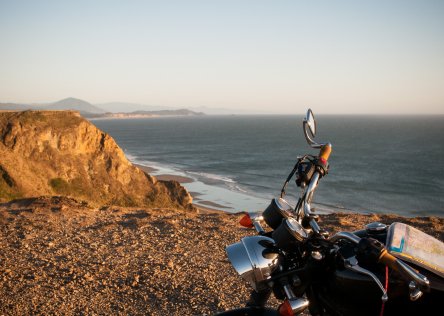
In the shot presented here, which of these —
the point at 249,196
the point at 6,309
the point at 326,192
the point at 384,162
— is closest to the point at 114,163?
the point at 249,196

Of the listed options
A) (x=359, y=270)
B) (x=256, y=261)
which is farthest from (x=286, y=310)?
(x=359, y=270)

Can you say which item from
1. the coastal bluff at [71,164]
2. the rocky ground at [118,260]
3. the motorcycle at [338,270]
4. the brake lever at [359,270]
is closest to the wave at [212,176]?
the coastal bluff at [71,164]

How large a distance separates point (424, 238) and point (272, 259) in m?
0.92

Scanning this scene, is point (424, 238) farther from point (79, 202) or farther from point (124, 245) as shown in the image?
point (79, 202)

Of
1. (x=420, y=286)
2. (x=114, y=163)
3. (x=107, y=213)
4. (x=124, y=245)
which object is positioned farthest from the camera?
(x=114, y=163)

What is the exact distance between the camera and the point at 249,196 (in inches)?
1439

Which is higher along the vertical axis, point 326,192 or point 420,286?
point 420,286

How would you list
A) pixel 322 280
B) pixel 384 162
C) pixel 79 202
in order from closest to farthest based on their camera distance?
pixel 322 280
pixel 79 202
pixel 384 162

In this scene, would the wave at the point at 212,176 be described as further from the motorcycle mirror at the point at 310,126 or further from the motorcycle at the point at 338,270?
the motorcycle at the point at 338,270

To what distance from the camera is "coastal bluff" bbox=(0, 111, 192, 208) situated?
82.9ft

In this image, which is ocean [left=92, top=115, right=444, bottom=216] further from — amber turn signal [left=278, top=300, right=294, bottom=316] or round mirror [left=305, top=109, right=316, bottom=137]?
amber turn signal [left=278, top=300, right=294, bottom=316]

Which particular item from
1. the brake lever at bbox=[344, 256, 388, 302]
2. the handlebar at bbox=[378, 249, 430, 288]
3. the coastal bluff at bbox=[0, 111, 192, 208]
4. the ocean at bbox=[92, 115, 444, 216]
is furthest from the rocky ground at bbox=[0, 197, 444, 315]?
the ocean at bbox=[92, 115, 444, 216]

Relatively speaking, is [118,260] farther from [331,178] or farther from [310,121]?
[331,178]

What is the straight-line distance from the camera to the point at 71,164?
2781 centimetres
